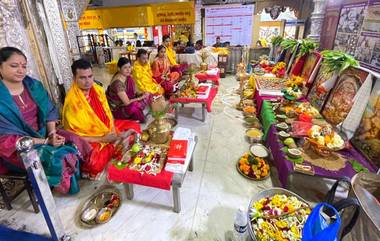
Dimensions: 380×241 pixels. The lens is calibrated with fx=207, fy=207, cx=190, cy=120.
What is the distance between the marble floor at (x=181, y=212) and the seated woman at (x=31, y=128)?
0.92 ft

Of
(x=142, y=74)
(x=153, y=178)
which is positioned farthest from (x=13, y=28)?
(x=153, y=178)

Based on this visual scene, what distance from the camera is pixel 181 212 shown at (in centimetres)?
173

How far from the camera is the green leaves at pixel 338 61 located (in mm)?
2172

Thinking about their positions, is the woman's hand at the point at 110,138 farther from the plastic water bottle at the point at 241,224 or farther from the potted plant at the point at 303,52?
the potted plant at the point at 303,52

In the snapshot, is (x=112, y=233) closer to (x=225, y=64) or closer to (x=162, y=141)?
(x=162, y=141)

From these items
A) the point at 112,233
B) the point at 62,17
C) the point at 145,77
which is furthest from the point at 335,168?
the point at 62,17

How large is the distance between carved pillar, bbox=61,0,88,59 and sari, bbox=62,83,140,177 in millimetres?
1188

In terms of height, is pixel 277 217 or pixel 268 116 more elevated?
pixel 268 116

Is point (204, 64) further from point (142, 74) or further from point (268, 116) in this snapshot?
point (268, 116)

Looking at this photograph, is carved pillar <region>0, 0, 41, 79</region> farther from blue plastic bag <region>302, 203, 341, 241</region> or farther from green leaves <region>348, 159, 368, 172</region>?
green leaves <region>348, 159, 368, 172</region>

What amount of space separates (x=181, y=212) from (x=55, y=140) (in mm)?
1224

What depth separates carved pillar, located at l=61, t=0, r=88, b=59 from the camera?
2769 millimetres

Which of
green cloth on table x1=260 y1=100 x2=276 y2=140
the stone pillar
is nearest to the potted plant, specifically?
green cloth on table x1=260 y1=100 x2=276 y2=140

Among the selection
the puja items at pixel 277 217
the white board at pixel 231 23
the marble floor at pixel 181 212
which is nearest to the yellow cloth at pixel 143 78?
the marble floor at pixel 181 212
